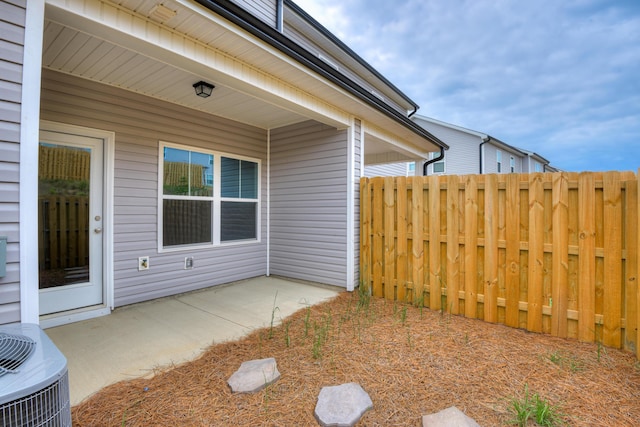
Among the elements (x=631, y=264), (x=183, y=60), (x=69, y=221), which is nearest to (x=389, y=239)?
(x=631, y=264)

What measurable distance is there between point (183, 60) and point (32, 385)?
8.97 ft

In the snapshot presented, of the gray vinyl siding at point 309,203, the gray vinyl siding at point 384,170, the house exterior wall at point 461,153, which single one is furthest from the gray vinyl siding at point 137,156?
the house exterior wall at point 461,153

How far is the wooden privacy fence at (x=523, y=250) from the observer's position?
9.00 ft

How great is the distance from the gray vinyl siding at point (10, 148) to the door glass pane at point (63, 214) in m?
1.90

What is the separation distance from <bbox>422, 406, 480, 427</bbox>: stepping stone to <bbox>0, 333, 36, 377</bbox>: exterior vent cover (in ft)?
6.70

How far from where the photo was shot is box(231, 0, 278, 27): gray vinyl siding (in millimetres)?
6219

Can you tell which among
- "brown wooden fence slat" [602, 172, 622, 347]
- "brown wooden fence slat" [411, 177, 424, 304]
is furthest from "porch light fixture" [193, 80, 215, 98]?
"brown wooden fence slat" [602, 172, 622, 347]

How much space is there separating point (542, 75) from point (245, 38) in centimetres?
2532

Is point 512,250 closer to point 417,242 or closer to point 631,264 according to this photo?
point 631,264

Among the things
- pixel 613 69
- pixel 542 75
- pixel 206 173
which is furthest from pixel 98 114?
pixel 613 69

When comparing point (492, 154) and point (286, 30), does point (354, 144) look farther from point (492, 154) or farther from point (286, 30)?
point (492, 154)

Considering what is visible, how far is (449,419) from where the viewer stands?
176 centimetres

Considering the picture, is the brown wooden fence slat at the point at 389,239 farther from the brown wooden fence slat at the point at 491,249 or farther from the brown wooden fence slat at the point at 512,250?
the brown wooden fence slat at the point at 512,250

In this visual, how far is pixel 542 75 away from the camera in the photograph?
67.3 ft
